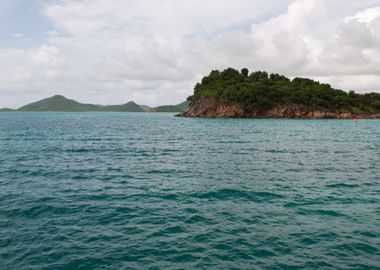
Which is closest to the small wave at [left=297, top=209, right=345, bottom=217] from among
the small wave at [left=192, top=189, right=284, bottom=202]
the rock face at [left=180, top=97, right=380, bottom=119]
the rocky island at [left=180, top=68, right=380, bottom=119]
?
the small wave at [left=192, top=189, right=284, bottom=202]

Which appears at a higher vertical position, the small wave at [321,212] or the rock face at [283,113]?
the rock face at [283,113]

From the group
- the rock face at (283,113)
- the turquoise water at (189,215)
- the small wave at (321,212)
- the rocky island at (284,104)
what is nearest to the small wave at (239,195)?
the turquoise water at (189,215)

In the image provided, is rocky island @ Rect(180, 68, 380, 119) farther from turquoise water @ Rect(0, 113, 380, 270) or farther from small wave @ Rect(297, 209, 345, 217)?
small wave @ Rect(297, 209, 345, 217)

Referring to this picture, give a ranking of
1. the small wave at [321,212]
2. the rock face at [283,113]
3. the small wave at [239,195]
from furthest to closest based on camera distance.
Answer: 1. the rock face at [283,113]
2. the small wave at [239,195]
3. the small wave at [321,212]

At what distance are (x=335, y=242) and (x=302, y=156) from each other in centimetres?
3029

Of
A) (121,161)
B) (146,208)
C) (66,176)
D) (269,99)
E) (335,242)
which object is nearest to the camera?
(335,242)

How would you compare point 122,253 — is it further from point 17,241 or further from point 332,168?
point 332,168

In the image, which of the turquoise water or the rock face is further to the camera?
the rock face

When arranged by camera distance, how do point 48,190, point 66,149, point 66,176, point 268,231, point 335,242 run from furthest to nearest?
point 66,149
point 66,176
point 48,190
point 268,231
point 335,242

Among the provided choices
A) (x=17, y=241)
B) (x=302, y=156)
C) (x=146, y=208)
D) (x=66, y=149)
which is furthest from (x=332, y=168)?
(x=66, y=149)

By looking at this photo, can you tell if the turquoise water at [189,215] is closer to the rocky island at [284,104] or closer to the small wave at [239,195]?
the small wave at [239,195]

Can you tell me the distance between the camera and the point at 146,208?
21.5 metres

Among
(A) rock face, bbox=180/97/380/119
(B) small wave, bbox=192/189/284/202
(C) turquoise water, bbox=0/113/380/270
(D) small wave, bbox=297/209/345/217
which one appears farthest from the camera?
(A) rock face, bbox=180/97/380/119

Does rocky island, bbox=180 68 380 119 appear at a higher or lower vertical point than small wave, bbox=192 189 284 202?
higher
